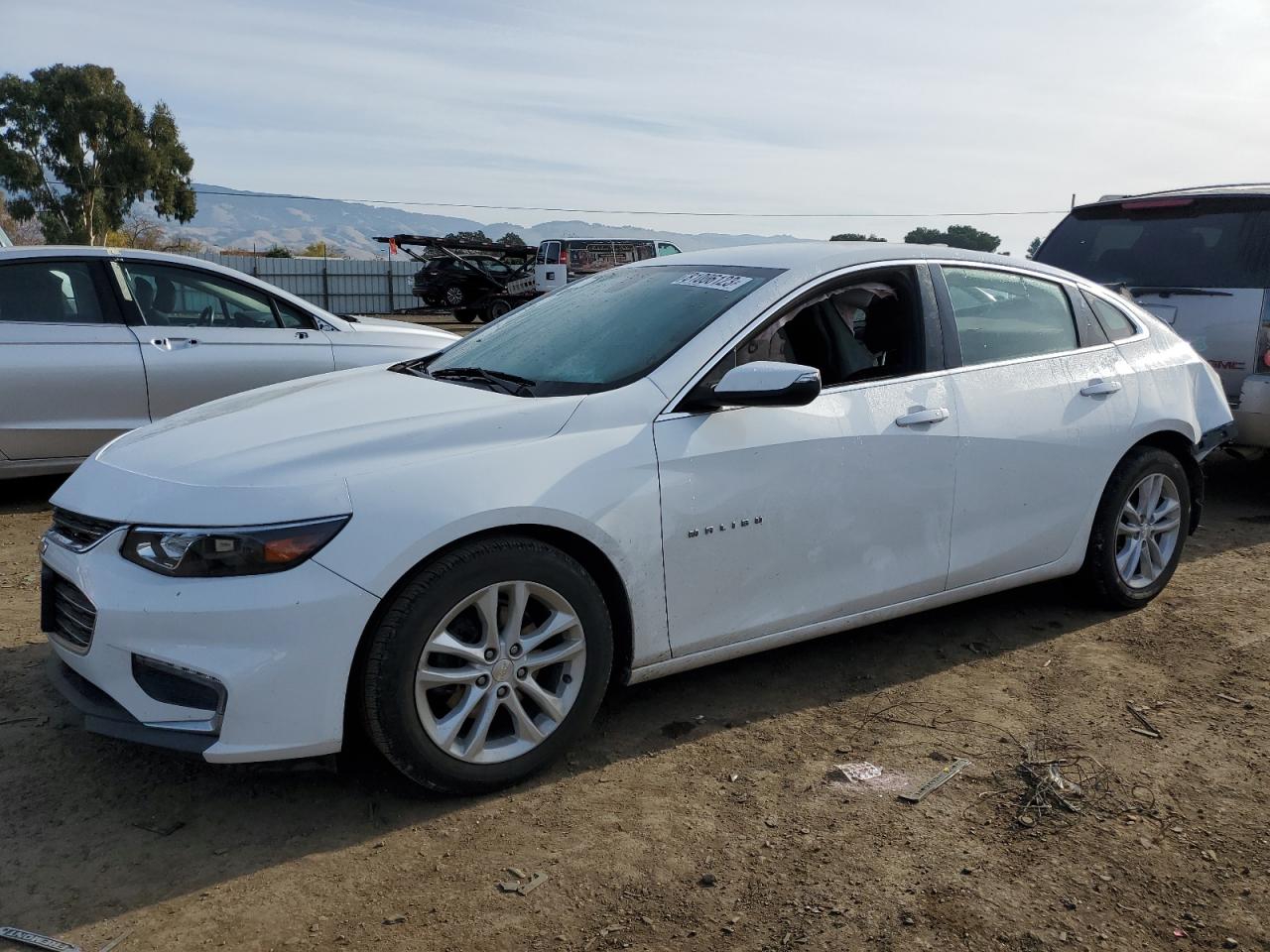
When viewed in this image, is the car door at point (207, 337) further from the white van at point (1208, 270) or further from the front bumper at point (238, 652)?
the white van at point (1208, 270)

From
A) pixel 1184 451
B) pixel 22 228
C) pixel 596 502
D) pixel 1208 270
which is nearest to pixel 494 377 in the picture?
pixel 596 502

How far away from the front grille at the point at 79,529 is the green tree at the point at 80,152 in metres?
48.5

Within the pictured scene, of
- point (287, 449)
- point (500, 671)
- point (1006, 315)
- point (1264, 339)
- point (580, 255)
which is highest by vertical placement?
point (580, 255)

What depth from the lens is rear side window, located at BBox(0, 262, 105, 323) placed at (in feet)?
20.6

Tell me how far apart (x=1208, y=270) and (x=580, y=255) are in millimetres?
19758

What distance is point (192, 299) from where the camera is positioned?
6.72 metres

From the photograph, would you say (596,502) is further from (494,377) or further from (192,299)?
(192,299)

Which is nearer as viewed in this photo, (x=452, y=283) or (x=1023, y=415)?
(x=1023, y=415)

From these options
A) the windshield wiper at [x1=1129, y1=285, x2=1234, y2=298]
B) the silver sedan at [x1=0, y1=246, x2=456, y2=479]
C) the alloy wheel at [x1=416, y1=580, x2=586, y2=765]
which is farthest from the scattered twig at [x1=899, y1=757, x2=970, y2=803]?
the silver sedan at [x1=0, y1=246, x2=456, y2=479]

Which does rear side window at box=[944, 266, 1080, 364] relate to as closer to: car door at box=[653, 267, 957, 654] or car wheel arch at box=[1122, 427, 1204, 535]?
car door at box=[653, 267, 957, 654]

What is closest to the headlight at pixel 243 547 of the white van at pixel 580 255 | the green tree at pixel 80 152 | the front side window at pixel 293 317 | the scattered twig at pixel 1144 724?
the scattered twig at pixel 1144 724

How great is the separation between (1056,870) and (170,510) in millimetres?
2455

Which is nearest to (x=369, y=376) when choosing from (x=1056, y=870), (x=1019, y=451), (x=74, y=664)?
(x=74, y=664)

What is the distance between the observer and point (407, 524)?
2.85 metres
